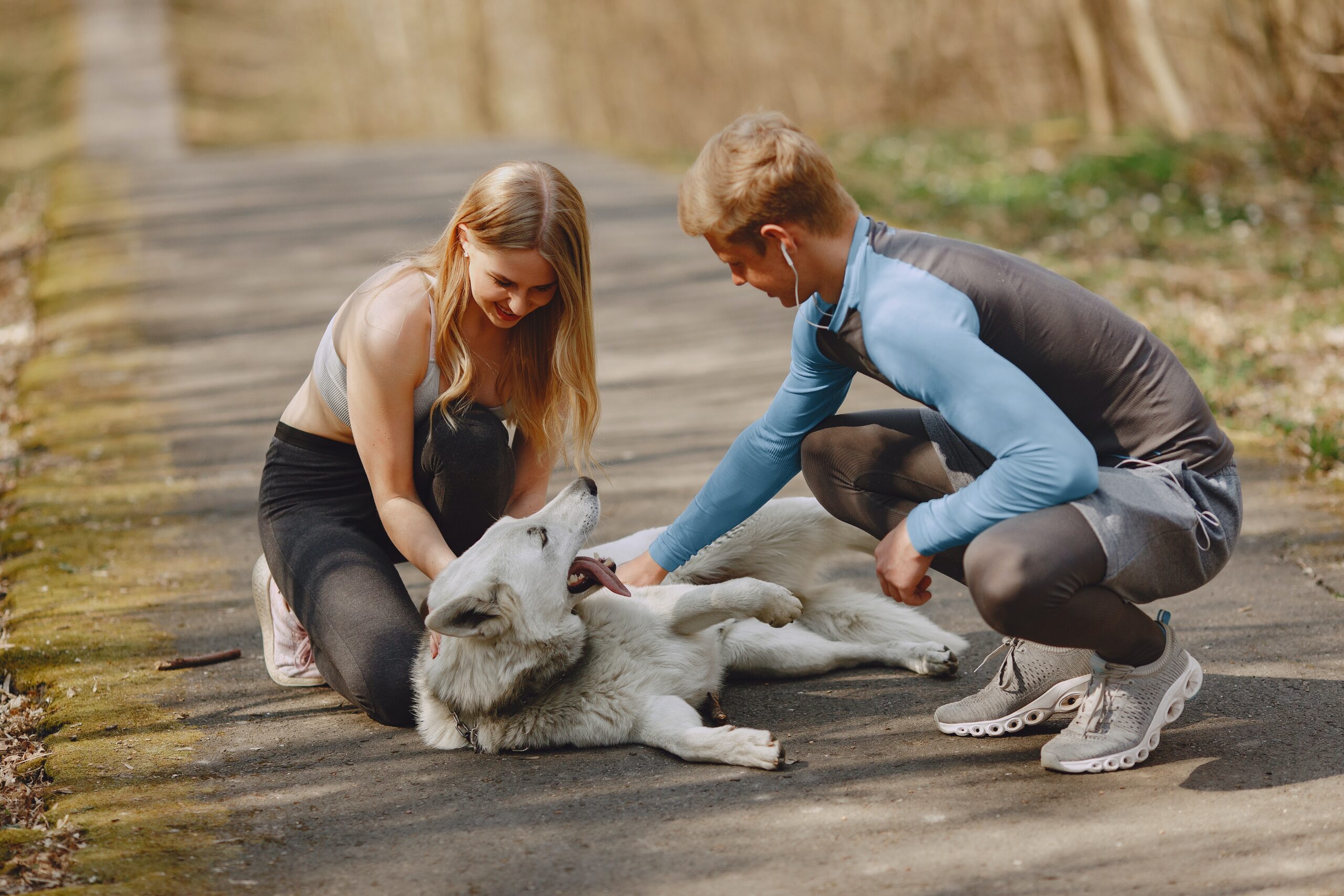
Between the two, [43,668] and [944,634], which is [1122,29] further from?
[43,668]

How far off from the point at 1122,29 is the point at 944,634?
11027 millimetres

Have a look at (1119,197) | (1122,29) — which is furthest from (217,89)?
(1119,197)

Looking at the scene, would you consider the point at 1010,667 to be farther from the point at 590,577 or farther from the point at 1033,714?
the point at 590,577

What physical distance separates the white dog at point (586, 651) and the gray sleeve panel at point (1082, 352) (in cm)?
91

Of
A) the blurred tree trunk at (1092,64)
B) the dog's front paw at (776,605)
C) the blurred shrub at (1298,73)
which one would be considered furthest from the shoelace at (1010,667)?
the blurred tree trunk at (1092,64)

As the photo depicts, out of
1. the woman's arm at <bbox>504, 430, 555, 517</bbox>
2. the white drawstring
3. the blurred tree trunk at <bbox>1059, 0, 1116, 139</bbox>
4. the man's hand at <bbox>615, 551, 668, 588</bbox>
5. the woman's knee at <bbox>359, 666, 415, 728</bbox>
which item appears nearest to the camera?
the white drawstring

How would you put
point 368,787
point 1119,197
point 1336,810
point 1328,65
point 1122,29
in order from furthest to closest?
point 1122,29 → point 1119,197 → point 1328,65 → point 368,787 → point 1336,810

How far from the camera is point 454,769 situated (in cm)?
310

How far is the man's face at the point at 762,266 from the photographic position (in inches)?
106

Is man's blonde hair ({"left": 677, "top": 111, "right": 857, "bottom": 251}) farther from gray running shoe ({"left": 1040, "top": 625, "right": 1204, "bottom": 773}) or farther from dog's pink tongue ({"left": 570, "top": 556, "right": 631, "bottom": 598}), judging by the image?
gray running shoe ({"left": 1040, "top": 625, "right": 1204, "bottom": 773})

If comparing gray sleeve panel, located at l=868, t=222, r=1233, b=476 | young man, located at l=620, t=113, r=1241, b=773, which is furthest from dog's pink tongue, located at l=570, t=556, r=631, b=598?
gray sleeve panel, located at l=868, t=222, r=1233, b=476

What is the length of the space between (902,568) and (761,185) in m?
0.90

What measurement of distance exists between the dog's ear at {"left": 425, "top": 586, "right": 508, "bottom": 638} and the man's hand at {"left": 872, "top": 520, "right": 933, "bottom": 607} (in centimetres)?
94

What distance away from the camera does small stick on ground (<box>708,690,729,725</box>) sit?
10.5 ft
